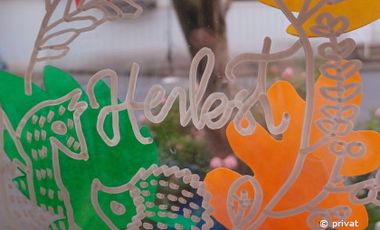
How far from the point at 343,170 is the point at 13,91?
1.00m

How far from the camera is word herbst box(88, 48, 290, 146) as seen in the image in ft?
4.31

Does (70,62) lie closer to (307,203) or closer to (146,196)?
(146,196)

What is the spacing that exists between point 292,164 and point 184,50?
443 mm

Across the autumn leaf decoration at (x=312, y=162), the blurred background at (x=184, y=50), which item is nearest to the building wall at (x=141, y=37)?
the blurred background at (x=184, y=50)

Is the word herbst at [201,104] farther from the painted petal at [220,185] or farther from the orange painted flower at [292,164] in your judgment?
the painted petal at [220,185]

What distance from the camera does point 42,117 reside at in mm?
1446

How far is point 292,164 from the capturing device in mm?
1335

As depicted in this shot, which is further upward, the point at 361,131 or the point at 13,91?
the point at 13,91

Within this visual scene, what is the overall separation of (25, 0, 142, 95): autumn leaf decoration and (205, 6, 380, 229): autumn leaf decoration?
46 cm

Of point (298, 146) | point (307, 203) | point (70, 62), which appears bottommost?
point (307, 203)

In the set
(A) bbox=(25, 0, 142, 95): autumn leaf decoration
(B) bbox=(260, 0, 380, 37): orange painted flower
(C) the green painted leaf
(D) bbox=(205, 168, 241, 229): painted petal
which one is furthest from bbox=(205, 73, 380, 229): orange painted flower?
(A) bbox=(25, 0, 142, 95): autumn leaf decoration

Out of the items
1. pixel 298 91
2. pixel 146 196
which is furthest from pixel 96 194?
pixel 298 91

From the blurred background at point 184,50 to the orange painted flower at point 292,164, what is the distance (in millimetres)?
32

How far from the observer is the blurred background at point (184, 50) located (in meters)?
1.31
